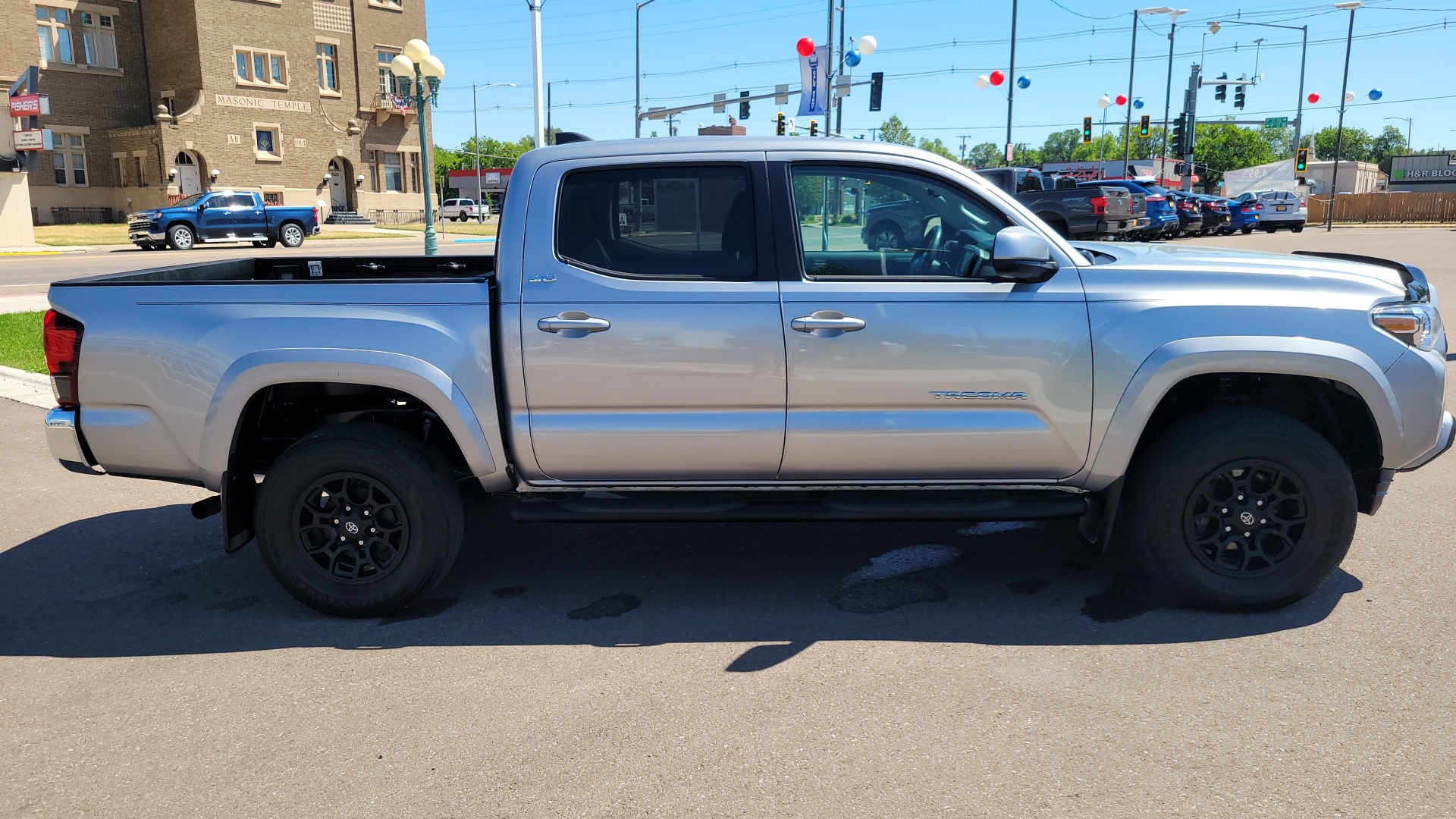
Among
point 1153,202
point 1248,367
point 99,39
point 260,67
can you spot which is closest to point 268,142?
point 260,67

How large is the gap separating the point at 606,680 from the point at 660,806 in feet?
2.89

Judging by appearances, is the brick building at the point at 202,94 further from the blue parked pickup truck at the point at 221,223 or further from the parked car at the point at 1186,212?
the parked car at the point at 1186,212

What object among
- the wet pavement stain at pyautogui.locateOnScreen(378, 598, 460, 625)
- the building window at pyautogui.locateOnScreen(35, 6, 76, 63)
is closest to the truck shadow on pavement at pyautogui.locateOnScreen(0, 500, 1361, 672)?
the wet pavement stain at pyautogui.locateOnScreen(378, 598, 460, 625)

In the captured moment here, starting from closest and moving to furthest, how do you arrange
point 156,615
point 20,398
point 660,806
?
point 660,806 < point 156,615 < point 20,398

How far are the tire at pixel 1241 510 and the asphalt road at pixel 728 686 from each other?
0.53ft

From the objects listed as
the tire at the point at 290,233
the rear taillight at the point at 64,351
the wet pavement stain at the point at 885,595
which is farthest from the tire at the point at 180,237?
the wet pavement stain at the point at 885,595

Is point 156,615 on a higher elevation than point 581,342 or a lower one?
lower

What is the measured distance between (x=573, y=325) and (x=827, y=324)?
988mm

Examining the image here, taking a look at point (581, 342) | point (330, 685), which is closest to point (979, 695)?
point (581, 342)

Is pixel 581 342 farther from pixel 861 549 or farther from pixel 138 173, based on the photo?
pixel 138 173

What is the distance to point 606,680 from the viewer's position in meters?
3.96

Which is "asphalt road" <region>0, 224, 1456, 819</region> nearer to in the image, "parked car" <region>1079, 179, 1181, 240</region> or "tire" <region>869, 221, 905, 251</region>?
"tire" <region>869, 221, 905, 251</region>

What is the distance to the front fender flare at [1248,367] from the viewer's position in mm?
4270

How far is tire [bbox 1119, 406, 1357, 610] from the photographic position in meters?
4.36
